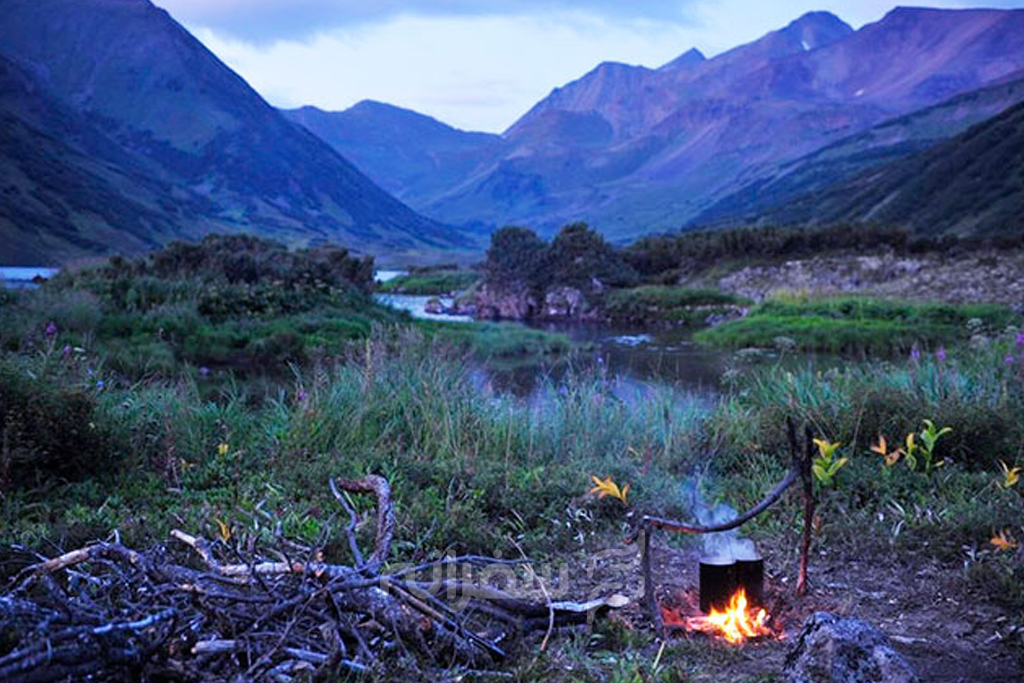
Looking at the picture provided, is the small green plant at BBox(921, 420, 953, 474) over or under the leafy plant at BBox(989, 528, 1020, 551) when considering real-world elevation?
over

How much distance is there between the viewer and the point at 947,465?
20.4 feet

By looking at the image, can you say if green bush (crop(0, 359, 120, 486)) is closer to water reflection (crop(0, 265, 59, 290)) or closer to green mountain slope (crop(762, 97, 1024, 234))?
water reflection (crop(0, 265, 59, 290))

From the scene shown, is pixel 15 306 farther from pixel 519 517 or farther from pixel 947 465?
pixel 947 465

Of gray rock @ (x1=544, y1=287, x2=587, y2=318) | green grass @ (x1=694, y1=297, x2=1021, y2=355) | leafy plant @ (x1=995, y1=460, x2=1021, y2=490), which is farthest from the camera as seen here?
gray rock @ (x1=544, y1=287, x2=587, y2=318)

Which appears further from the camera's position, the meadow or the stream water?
the stream water

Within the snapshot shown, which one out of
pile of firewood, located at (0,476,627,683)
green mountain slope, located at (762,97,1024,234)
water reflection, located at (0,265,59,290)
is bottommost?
pile of firewood, located at (0,476,627,683)

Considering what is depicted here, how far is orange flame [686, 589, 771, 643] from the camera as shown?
12.5ft

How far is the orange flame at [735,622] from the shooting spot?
12.5ft

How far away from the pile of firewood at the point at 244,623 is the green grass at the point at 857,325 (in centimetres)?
2085

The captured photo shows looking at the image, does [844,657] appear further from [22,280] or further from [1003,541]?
[22,280]

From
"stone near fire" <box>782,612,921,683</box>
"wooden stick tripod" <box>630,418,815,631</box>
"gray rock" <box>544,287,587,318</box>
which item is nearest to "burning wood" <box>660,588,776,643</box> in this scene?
"wooden stick tripod" <box>630,418,815,631</box>

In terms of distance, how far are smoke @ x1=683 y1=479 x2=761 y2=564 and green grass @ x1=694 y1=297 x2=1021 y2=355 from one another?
1771 cm

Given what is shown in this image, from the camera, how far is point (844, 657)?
3.11 meters

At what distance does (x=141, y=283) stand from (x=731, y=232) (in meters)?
28.3
